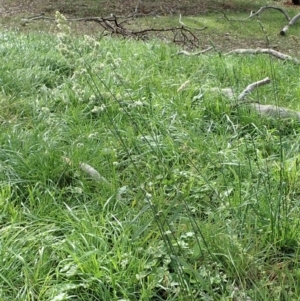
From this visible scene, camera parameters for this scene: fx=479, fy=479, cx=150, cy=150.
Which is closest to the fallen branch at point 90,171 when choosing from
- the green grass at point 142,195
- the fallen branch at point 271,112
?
the green grass at point 142,195

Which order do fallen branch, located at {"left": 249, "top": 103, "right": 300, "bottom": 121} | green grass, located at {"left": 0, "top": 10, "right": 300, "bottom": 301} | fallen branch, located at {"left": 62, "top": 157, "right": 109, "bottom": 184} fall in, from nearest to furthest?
green grass, located at {"left": 0, "top": 10, "right": 300, "bottom": 301}, fallen branch, located at {"left": 62, "top": 157, "right": 109, "bottom": 184}, fallen branch, located at {"left": 249, "top": 103, "right": 300, "bottom": 121}

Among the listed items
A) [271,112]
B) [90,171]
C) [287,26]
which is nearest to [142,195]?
[90,171]

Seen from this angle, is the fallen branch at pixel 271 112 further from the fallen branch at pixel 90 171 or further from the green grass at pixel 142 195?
the fallen branch at pixel 90 171

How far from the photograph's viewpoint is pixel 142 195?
228 cm

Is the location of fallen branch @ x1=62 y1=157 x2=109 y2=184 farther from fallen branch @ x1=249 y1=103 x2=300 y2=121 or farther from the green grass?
fallen branch @ x1=249 y1=103 x2=300 y2=121

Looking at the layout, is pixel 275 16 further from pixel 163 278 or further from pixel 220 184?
pixel 163 278

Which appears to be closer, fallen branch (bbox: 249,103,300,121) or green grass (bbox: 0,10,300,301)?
green grass (bbox: 0,10,300,301)

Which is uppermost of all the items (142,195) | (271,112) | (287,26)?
(142,195)

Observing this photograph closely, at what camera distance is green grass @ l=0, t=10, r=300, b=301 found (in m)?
1.74

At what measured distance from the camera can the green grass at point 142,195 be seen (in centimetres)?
174

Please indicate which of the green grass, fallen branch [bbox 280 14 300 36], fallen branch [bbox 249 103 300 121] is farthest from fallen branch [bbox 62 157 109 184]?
fallen branch [bbox 280 14 300 36]

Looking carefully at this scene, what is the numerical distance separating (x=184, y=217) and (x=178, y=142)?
0.82 metres

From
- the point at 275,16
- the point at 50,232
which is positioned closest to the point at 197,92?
the point at 50,232

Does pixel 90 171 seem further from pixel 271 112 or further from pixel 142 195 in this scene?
pixel 271 112
